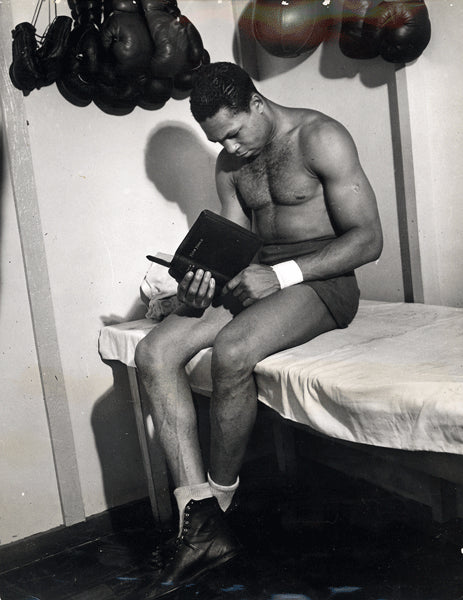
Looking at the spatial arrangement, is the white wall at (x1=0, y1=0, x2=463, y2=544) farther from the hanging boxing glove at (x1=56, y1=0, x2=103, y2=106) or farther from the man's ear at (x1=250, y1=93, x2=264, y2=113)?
the man's ear at (x1=250, y1=93, x2=264, y2=113)

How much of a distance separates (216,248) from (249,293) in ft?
0.57

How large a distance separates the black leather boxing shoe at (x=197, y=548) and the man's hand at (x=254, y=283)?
0.61 meters

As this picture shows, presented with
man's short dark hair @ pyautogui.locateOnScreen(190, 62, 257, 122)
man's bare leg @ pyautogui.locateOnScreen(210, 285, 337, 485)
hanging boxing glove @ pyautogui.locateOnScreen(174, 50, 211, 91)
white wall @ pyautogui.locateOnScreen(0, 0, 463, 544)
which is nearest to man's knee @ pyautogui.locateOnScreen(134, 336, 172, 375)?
man's bare leg @ pyautogui.locateOnScreen(210, 285, 337, 485)

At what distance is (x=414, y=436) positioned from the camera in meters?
1.20

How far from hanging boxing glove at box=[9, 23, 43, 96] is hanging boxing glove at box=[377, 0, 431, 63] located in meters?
1.17

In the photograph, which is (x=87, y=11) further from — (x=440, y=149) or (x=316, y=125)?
(x=440, y=149)

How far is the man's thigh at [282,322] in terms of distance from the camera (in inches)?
62.9

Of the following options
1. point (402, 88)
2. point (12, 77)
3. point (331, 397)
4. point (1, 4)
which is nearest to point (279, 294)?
point (331, 397)

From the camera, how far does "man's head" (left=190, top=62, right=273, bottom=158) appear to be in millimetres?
1771

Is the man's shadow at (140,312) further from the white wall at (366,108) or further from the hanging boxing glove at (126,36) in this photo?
the white wall at (366,108)

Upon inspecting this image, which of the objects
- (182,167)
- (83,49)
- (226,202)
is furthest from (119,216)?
(83,49)

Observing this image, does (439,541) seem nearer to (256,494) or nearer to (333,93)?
(256,494)

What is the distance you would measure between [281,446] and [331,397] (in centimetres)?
126

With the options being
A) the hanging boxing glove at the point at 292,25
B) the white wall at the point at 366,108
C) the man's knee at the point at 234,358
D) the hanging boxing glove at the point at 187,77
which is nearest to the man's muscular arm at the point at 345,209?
the man's knee at the point at 234,358
